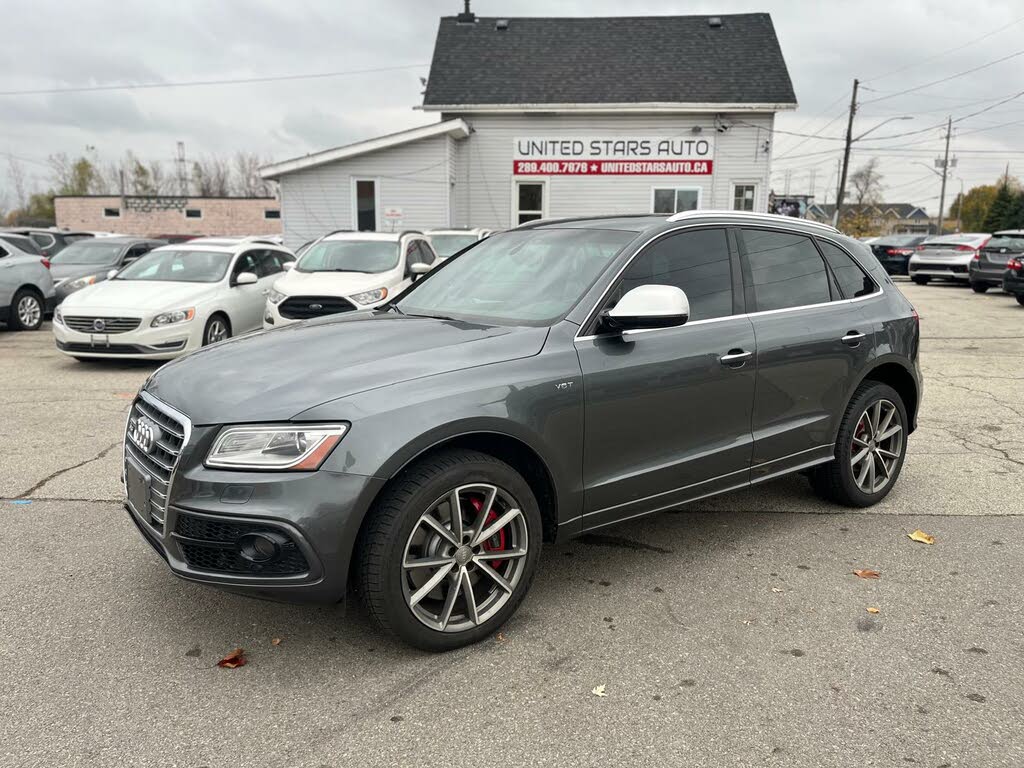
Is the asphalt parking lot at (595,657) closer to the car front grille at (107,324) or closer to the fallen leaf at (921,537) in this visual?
the fallen leaf at (921,537)

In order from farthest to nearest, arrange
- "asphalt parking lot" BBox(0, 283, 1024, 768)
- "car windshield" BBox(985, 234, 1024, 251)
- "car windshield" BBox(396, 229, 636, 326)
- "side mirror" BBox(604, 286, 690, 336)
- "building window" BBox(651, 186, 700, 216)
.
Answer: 1. "building window" BBox(651, 186, 700, 216)
2. "car windshield" BBox(985, 234, 1024, 251)
3. "car windshield" BBox(396, 229, 636, 326)
4. "side mirror" BBox(604, 286, 690, 336)
5. "asphalt parking lot" BBox(0, 283, 1024, 768)

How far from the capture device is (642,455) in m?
3.65

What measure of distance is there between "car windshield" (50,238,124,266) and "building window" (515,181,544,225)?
10194mm

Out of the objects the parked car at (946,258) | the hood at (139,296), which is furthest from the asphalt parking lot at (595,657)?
the parked car at (946,258)

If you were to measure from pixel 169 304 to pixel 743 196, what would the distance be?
1628 centimetres

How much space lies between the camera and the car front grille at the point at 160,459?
2.97 meters

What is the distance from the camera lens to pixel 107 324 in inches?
369

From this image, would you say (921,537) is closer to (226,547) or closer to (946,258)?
(226,547)

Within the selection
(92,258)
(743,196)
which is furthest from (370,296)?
(743,196)

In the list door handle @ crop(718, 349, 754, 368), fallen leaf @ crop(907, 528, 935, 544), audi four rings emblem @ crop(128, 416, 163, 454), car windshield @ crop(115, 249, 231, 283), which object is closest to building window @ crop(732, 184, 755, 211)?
car windshield @ crop(115, 249, 231, 283)

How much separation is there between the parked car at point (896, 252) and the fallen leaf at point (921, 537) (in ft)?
84.0

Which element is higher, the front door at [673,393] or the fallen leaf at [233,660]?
the front door at [673,393]

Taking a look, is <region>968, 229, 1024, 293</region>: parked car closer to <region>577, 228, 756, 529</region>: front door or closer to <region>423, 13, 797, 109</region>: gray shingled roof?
<region>423, 13, 797, 109</region>: gray shingled roof

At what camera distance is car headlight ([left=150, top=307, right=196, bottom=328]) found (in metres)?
9.44
